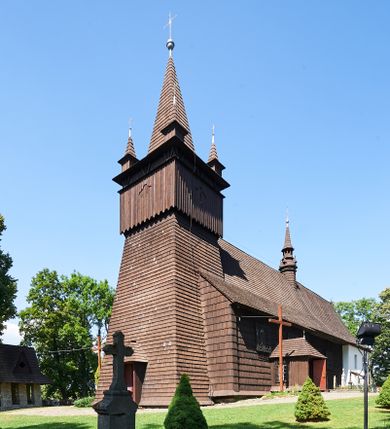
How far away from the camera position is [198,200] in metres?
26.3

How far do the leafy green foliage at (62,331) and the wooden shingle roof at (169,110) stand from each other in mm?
21710

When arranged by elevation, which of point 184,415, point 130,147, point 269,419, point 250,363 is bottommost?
point 250,363

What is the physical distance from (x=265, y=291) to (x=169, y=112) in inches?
566

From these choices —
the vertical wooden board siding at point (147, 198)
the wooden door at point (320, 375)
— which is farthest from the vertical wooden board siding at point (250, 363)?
the vertical wooden board siding at point (147, 198)

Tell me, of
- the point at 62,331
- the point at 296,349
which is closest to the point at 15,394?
the point at 62,331

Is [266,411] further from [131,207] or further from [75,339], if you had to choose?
[75,339]

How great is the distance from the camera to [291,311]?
31.4 meters

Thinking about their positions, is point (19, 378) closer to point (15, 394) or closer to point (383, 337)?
point (15, 394)

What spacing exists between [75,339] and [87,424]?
2637 cm

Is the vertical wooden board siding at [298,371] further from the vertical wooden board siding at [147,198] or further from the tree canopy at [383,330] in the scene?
the tree canopy at [383,330]

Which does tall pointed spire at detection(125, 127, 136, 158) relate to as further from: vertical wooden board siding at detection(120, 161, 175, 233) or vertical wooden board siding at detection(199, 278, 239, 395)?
vertical wooden board siding at detection(199, 278, 239, 395)

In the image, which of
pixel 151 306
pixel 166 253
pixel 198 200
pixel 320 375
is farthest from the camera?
pixel 320 375

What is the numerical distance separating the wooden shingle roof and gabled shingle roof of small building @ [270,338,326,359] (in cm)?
1352

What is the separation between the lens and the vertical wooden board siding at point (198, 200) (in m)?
24.6
